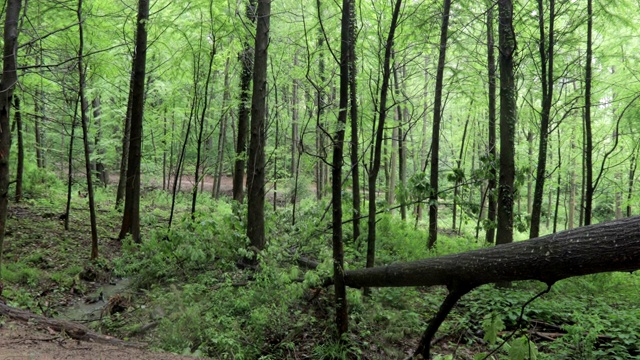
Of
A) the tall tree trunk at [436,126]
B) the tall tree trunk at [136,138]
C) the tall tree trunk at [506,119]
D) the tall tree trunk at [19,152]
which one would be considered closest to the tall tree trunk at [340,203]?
the tall tree trunk at [506,119]

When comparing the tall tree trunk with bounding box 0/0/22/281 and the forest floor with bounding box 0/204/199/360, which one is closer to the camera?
the forest floor with bounding box 0/204/199/360

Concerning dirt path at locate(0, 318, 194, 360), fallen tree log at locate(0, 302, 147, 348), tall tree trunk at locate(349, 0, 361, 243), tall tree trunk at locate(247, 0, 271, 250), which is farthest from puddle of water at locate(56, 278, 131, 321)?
tall tree trunk at locate(349, 0, 361, 243)

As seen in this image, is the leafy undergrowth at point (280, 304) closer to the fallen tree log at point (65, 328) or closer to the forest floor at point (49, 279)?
the forest floor at point (49, 279)

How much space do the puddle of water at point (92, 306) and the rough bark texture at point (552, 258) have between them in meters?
5.39

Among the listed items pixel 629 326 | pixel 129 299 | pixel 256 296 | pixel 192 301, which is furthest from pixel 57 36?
pixel 629 326

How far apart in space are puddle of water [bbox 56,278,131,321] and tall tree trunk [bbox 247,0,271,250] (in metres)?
2.77

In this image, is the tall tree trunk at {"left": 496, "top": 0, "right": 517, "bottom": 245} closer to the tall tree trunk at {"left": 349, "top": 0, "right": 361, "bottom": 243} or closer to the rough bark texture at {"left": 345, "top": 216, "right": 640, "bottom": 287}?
the tall tree trunk at {"left": 349, "top": 0, "right": 361, "bottom": 243}

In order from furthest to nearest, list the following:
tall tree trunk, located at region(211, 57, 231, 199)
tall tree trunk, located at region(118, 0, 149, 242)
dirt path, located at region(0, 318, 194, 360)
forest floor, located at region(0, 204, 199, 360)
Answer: tall tree trunk, located at region(211, 57, 231, 199) < tall tree trunk, located at region(118, 0, 149, 242) < forest floor, located at region(0, 204, 199, 360) < dirt path, located at region(0, 318, 194, 360)

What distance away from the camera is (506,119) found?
6.77 meters

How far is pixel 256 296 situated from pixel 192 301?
3.70 ft

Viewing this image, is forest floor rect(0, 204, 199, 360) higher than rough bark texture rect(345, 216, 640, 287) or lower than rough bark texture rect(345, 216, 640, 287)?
lower

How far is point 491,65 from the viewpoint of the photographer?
9367 mm

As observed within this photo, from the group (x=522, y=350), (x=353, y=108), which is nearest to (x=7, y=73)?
(x=353, y=108)

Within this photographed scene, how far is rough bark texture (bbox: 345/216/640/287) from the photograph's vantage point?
2332mm
